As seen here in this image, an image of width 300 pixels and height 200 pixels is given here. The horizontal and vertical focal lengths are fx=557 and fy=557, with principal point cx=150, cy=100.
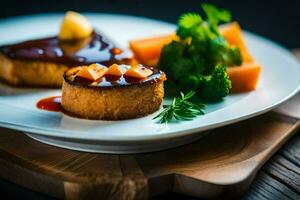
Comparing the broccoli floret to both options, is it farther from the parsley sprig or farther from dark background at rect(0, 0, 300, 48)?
dark background at rect(0, 0, 300, 48)

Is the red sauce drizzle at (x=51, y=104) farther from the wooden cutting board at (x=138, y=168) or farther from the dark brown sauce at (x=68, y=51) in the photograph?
the dark brown sauce at (x=68, y=51)

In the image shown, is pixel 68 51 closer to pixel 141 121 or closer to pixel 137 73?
pixel 137 73

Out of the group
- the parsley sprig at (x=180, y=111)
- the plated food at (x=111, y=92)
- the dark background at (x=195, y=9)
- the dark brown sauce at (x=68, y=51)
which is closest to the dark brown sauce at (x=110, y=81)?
the plated food at (x=111, y=92)

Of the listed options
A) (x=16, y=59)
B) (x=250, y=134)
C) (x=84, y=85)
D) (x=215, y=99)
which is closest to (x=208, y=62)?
(x=215, y=99)

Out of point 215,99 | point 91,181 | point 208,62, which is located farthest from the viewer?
point 208,62

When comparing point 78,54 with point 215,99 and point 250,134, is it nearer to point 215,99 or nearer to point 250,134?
point 215,99

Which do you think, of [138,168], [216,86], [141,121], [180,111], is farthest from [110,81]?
[216,86]

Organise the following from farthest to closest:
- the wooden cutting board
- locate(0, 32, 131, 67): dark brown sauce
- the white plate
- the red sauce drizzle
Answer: locate(0, 32, 131, 67): dark brown sauce < the red sauce drizzle < the white plate < the wooden cutting board

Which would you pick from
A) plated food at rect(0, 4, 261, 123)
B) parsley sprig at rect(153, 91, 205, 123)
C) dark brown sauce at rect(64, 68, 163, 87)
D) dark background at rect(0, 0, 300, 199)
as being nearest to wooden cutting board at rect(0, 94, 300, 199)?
parsley sprig at rect(153, 91, 205, 123)
